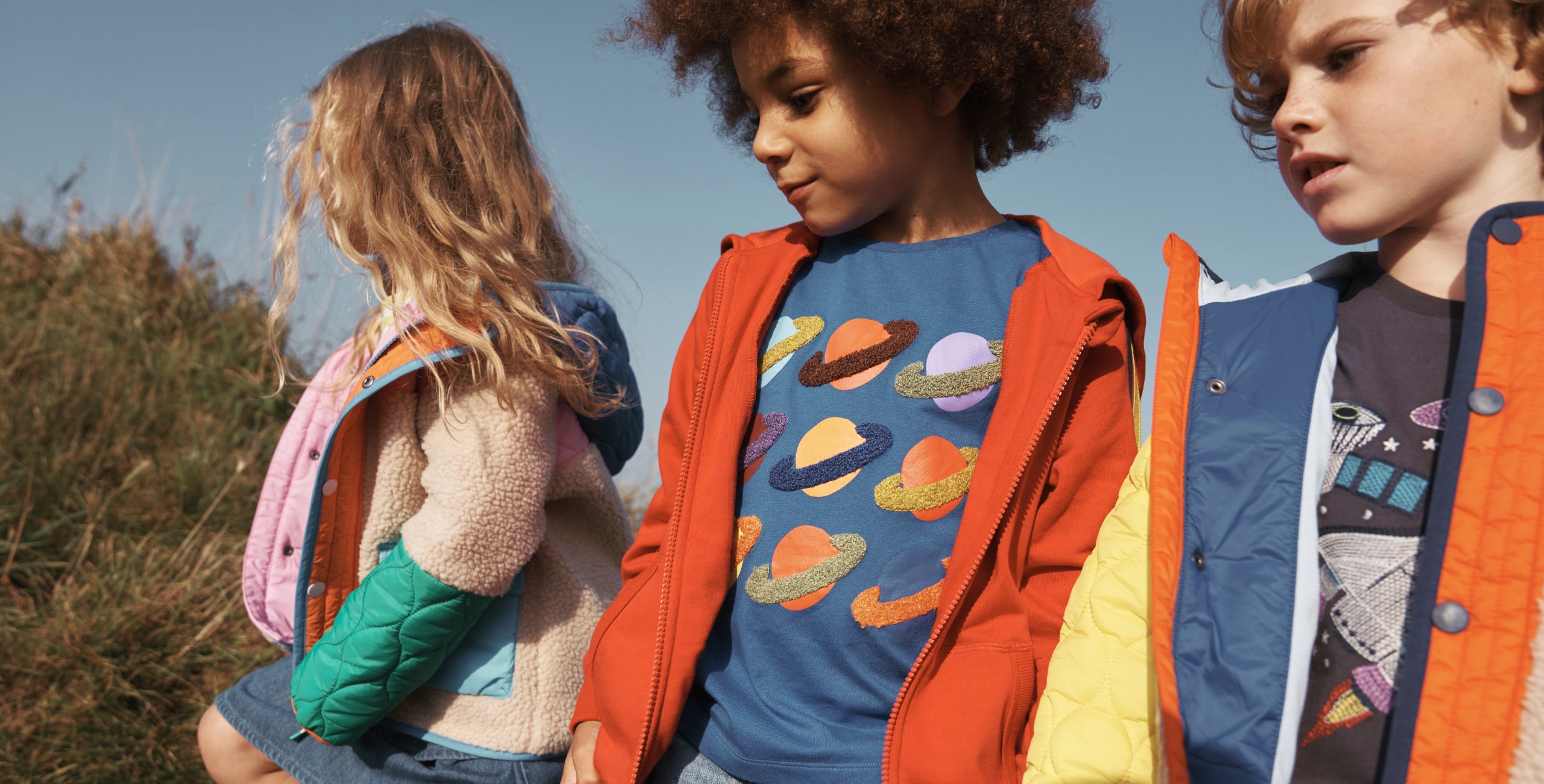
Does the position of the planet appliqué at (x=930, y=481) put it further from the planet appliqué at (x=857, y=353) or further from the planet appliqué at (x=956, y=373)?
the planet appliqué at (x=857, y=353)

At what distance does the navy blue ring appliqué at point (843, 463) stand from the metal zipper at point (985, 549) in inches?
10.8

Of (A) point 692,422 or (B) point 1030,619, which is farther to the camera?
(A) point 692,422

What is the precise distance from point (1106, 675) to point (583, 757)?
0.97 meters

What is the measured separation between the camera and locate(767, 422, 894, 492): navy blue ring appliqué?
5.91 ft

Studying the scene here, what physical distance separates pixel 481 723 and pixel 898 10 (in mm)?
1708

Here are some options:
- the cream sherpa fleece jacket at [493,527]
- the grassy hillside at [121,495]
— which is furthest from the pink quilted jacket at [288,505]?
the grassy hillside at [121,495]

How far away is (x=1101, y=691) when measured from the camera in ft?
4.66

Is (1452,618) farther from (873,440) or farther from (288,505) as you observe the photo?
(288,505)

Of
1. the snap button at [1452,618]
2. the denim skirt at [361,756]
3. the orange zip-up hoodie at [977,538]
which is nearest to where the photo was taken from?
the snap button at [1452,618]

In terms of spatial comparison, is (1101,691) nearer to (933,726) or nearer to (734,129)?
(933,726)

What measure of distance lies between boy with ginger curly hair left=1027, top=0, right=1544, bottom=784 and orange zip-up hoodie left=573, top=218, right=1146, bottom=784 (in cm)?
11

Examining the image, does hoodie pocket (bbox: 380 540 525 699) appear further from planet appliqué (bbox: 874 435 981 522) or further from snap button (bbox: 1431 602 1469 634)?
snap button (bbox: 1431 602 1469 634)

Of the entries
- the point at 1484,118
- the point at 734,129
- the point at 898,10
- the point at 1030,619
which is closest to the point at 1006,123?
the point at 898,10

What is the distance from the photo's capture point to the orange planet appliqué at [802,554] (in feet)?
5.77
